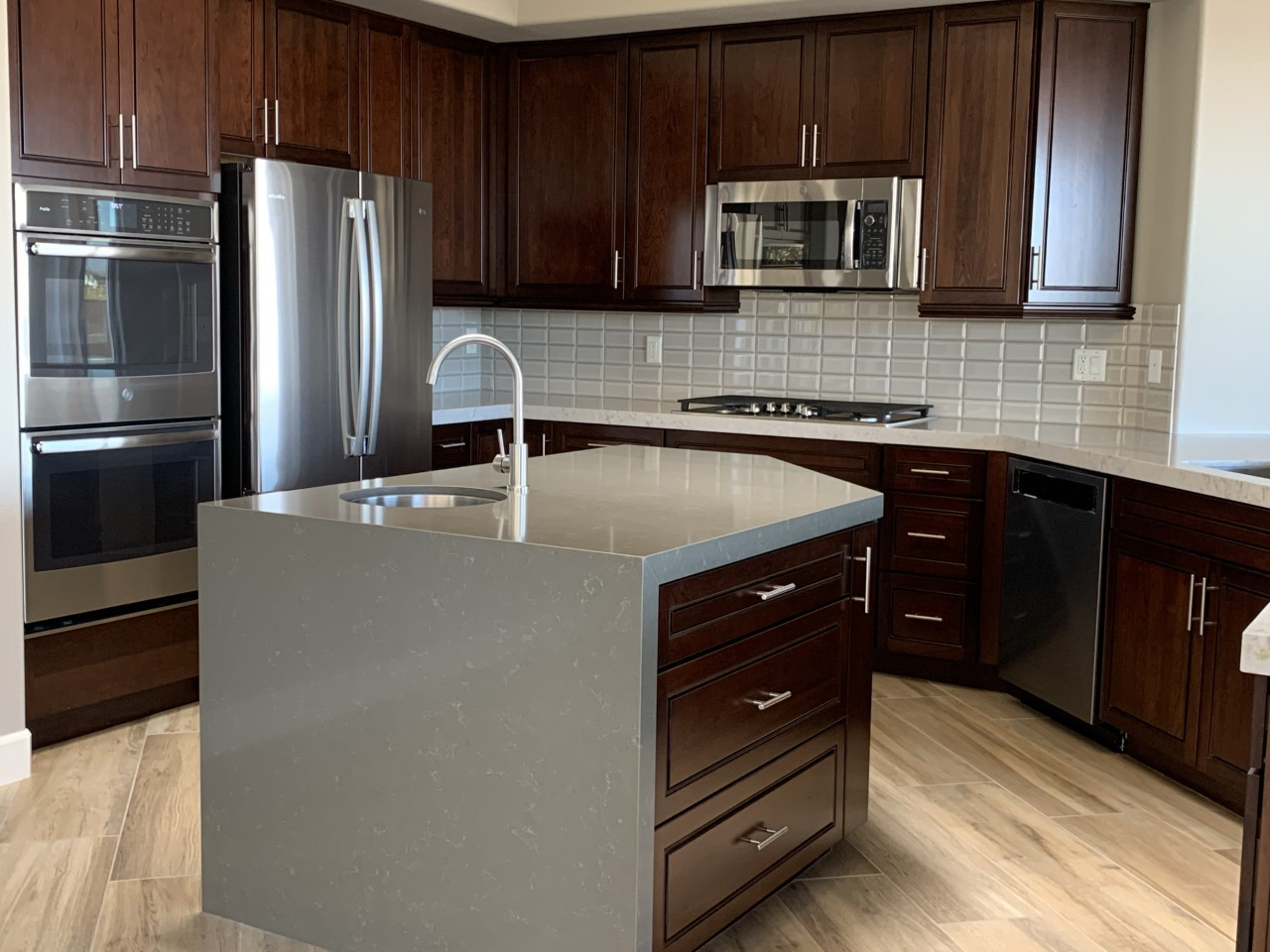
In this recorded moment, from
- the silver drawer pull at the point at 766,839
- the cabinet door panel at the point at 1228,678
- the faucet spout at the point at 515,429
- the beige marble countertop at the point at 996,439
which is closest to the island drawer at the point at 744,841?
the silver drawer pull at the point at 766,839

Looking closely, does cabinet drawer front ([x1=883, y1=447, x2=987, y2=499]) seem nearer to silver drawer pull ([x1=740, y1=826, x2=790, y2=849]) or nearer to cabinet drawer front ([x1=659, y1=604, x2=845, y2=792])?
cabinet drawer front ([x1=659, y1=604, x2=845, y2=792])

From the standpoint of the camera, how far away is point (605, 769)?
2.16 m

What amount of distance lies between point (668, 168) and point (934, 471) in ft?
5.30

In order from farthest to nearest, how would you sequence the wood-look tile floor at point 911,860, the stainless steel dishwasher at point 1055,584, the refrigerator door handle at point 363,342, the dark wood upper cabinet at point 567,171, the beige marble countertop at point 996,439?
the dark wood upper cabinet at point 567,171
the refrigerator door handle at point 363,342
the stainless steel dishwasher at point 1055,584
the beige marble countertop at point 996,439
the wood-look tile floor at point 911,860

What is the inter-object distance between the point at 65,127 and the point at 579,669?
2.37 metres

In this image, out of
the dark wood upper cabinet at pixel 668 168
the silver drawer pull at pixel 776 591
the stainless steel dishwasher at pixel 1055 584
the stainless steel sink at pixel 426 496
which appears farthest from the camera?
the dark wood upper cabinet at pixel 668 168

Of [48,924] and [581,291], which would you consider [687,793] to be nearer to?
[48,924]

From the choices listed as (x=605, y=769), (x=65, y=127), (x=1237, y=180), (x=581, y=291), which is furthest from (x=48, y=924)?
(x=1237, y=180)

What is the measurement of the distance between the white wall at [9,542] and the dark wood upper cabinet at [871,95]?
2734 mm

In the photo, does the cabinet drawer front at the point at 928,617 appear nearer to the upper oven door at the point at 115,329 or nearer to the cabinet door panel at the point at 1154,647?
the cabinet door panel at the point at 1154,647

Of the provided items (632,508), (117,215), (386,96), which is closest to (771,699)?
(632,508)

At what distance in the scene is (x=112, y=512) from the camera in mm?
3762

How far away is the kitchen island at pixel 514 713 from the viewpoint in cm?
218

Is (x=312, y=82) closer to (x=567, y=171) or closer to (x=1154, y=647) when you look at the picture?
(x=567, y=171)
